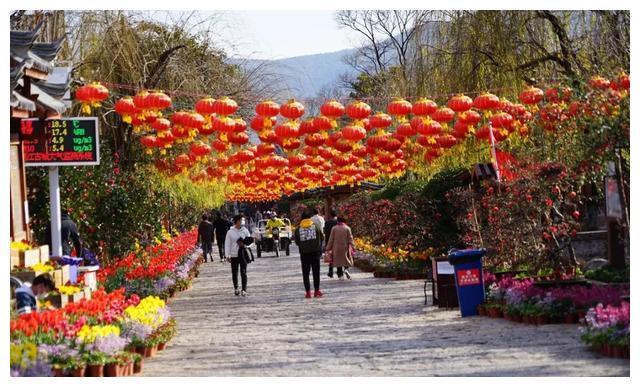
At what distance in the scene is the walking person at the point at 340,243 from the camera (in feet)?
93.4

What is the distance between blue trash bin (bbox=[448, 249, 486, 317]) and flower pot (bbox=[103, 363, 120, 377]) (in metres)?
7.57

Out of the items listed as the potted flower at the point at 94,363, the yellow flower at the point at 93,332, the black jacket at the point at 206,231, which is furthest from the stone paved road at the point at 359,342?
the black jacket at the point at 206,231

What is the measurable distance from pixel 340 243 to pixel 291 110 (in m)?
7.01

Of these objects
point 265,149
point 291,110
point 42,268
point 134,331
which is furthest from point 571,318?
point 265,149

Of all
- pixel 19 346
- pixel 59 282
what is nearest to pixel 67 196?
pixel 59 282

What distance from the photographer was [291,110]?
22.5 m

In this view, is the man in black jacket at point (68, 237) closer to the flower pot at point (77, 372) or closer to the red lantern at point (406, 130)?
the red lantern at point (406, 130)

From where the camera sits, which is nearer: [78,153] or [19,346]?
[19,346]

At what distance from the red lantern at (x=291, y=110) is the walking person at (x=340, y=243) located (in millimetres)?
6125

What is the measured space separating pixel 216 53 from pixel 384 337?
66.7 ft

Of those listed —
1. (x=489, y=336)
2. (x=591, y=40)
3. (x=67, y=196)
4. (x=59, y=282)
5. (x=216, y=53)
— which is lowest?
(x=489, y=336)

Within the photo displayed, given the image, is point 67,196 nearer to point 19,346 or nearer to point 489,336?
point 489,336

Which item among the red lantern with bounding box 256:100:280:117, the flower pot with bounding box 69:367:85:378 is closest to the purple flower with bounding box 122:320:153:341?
the flower pot with bounding box 69:367:85:378

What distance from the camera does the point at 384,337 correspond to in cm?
1606
